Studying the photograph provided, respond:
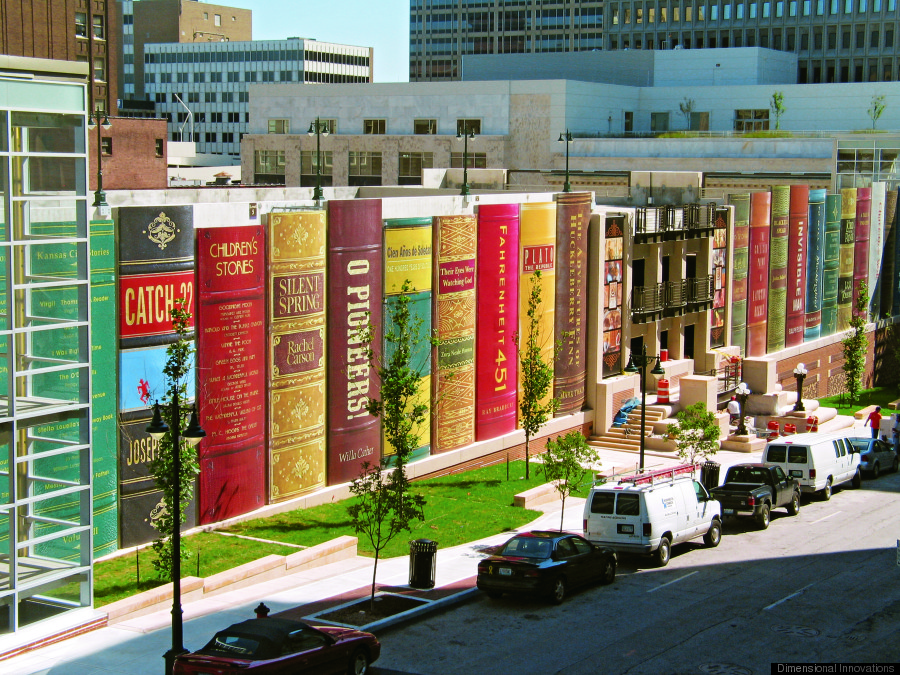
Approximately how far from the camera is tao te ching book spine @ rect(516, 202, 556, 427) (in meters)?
43.7

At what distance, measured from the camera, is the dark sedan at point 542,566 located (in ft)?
84.7

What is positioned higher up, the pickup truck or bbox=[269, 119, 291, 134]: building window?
bbox=[269, 119, 291, 134]: building window

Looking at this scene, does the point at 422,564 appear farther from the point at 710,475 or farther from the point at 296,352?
the point at 710,475

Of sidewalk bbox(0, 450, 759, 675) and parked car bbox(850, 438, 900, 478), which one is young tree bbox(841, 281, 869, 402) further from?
sidewalk bbox(0, 450, 759, 675)

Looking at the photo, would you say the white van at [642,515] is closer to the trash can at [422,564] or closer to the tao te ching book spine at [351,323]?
the trash can at [422,564]

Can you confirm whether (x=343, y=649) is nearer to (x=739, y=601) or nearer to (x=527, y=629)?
(x=527, y=629)

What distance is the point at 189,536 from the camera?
1187 inches

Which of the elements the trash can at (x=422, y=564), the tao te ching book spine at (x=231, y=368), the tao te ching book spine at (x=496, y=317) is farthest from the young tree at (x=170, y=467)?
the tao te ching book spine at (x=496, y=317)

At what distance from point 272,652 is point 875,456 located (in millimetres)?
31598

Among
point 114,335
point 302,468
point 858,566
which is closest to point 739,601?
point 858,566

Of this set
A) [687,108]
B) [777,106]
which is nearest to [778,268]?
[777,106]

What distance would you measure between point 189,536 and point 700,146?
211 feet

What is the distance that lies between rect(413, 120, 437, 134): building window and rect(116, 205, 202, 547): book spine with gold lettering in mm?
66361

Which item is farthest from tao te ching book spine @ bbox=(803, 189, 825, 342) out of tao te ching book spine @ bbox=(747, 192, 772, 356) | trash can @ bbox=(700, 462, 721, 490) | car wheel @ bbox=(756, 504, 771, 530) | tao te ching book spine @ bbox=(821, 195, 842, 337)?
car wheel @ bbox=(756, 504, 771, 530)
